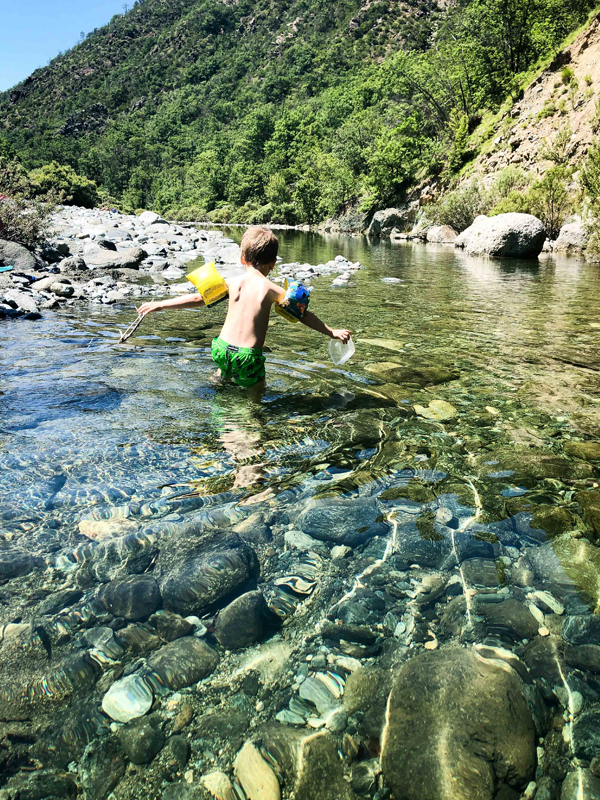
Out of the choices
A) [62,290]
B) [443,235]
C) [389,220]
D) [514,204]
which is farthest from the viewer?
[389,220]

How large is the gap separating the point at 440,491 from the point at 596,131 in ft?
89.1

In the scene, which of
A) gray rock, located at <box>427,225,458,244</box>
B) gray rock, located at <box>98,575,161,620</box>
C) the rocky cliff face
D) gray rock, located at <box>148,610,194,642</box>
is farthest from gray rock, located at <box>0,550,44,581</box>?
gray rock, located at <box>427,225,458,244</box>

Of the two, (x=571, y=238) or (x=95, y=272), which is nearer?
(x=95, y=272)

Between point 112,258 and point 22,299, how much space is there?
20.1 feet

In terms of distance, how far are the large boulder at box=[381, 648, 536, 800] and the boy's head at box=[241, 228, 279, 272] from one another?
3416 millimetres

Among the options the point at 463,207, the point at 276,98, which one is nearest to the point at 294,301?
the point at 463,207

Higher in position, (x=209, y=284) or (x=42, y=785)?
(x=209, y=284)

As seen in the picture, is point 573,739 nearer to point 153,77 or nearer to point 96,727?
point 96,727

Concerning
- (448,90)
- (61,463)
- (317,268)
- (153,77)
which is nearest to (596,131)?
(317,268)

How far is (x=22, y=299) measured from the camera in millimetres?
8969

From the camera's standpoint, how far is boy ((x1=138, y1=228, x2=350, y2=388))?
14.2 feet

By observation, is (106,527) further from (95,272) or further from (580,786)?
(95,272)

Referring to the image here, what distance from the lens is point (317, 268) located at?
1556 cm

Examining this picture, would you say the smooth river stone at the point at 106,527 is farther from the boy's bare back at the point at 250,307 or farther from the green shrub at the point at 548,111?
the green shrub at the point at 548,111
